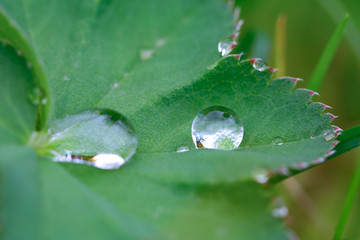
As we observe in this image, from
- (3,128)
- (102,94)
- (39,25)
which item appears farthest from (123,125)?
(39,25)

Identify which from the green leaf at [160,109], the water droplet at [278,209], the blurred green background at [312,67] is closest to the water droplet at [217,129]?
the green leaf at [160,109]

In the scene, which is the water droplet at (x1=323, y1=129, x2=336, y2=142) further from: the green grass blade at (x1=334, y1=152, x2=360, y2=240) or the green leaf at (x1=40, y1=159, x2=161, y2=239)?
the green leaf at (x1=40, y1=159, x2=161, y2=239)

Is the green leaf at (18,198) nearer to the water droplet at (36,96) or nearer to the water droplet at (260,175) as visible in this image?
the water droplet at (36,96)

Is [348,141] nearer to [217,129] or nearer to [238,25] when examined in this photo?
[217,129]

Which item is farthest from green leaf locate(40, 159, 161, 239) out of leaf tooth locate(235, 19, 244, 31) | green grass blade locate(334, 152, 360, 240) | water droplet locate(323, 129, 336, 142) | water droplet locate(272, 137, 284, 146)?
leaf tooth locate(235, 19, 244, 31)

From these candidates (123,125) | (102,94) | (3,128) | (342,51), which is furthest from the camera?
(342,51)

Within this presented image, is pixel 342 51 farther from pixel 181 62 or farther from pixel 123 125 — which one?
pixel 123 125

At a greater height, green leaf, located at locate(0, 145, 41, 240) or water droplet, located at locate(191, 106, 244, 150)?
water droplet, located at locate(191, 106, 244, 150)

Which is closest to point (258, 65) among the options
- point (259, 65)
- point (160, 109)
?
point (259, 65)
